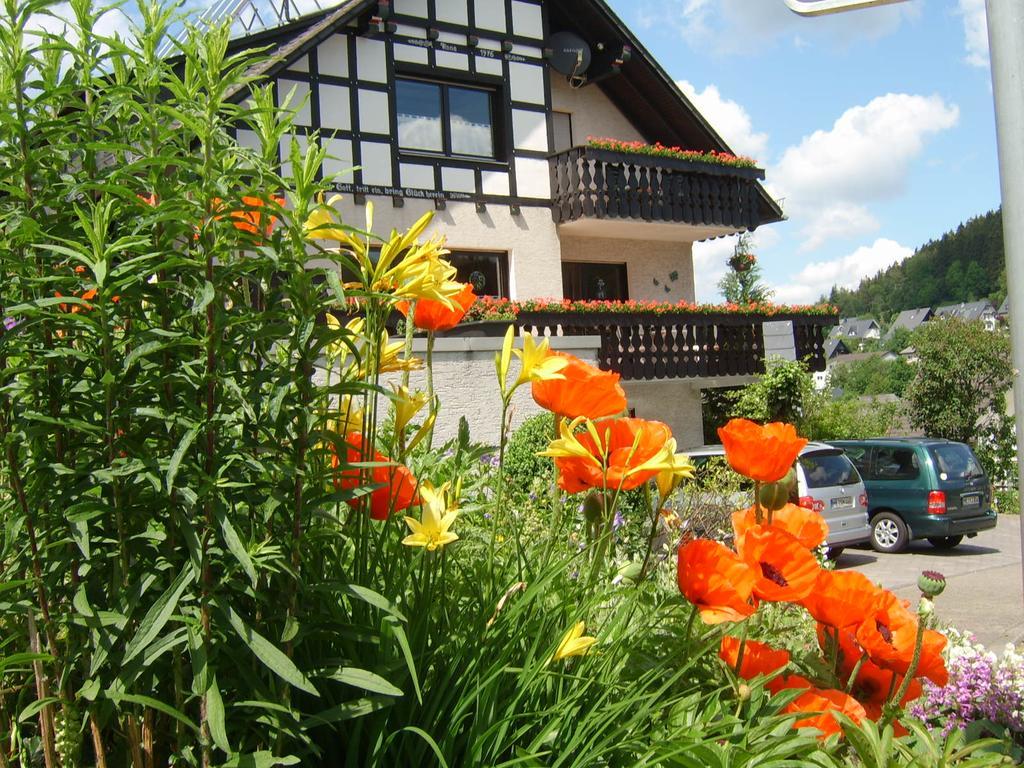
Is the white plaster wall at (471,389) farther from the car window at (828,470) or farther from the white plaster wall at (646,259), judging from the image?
the white plaster wall at (646,259)

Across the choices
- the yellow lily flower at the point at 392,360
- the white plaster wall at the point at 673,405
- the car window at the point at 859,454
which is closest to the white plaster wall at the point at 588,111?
the white plaster wall at the point at 673,405

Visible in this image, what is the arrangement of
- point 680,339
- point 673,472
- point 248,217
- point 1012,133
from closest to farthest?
point 248,217, point 673,472, point 1012,133, point 680,339

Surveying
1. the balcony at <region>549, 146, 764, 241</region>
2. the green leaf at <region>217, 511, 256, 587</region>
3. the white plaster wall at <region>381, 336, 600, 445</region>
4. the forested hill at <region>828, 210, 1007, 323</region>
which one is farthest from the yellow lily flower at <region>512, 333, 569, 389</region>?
the forested hill at <region>828, 210, 1007, 323</region>

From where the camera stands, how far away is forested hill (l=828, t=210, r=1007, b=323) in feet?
435

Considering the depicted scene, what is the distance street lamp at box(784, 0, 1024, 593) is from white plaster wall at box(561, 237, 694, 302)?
15549 millimetres

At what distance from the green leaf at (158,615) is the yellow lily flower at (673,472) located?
879 mm

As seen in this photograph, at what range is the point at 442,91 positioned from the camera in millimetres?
16156

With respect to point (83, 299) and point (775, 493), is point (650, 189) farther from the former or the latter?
point (83, 299)

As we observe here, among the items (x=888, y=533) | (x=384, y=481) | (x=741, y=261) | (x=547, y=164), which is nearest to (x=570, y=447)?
(x=384, y=481)

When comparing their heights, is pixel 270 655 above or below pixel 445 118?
below

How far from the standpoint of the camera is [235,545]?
49.0 inches

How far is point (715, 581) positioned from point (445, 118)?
15.2 meters

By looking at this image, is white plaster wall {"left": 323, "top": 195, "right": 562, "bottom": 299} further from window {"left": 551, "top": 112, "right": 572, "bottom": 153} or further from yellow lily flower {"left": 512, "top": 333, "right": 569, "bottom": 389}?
yellow lily flower {"left": 512, "top": 333, "right": 569, "bottom": 389}

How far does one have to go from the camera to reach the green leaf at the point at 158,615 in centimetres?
125
